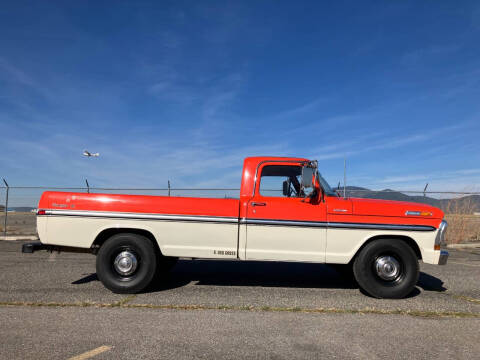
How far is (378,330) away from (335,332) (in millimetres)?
495

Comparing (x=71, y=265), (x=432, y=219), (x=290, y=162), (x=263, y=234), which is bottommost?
(x=71, y=265)

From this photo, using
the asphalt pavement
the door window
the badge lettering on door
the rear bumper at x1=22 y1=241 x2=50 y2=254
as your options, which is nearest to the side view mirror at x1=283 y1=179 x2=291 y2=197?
the door window

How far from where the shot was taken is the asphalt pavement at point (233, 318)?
9.59 ft

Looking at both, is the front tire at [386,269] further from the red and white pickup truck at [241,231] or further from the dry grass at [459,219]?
the dry grass at [459,219]

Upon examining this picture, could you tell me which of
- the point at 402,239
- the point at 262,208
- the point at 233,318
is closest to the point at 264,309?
the point at 233,318

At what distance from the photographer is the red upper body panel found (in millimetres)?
4750

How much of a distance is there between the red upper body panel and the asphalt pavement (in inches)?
46.3

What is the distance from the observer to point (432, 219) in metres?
4.73

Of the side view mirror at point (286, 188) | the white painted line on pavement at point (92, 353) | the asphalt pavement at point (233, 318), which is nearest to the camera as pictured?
the white painted line on pavement at point (92, 353)

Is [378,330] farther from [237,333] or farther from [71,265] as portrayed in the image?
[71,265]

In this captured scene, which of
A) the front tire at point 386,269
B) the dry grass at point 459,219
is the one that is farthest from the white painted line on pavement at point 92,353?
the dry grass at point 459,219

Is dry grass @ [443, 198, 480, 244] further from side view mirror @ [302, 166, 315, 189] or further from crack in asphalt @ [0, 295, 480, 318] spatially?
side view mirror @ [302, 166, 315, 189]

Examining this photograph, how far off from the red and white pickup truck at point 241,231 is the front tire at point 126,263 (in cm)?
1

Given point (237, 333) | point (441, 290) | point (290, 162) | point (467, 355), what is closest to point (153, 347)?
point (237, 333)
